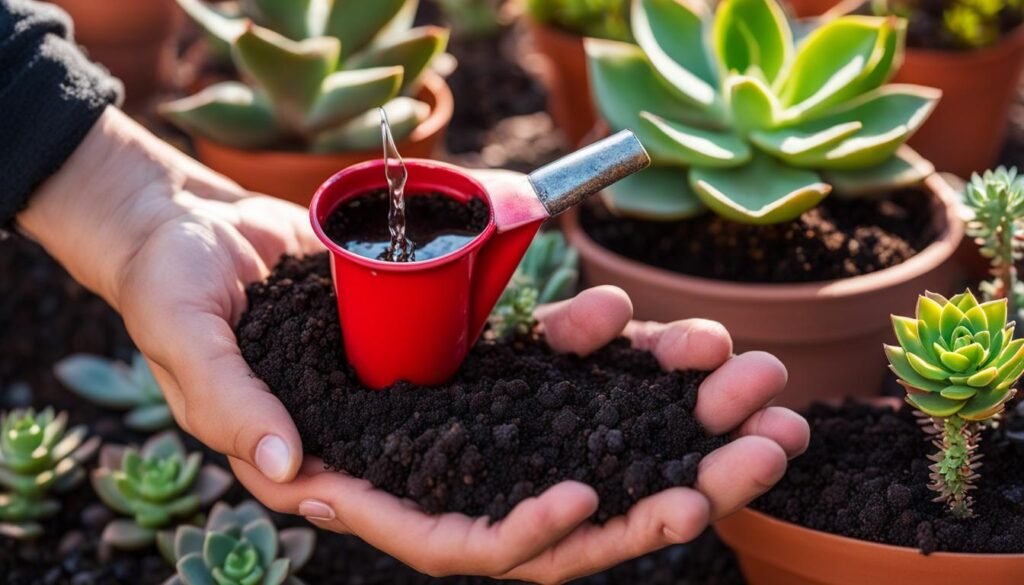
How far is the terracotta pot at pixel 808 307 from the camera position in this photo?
1.72 metres

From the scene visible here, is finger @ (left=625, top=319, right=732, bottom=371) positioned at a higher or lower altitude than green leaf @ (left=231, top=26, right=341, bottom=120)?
lower

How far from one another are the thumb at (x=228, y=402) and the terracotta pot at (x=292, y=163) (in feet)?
2.22

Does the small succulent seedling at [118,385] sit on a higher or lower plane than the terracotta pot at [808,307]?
lower

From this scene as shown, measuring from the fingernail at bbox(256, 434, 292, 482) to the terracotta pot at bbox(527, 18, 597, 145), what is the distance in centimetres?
152

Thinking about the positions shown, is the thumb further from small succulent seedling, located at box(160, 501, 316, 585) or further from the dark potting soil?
the dark potting soil

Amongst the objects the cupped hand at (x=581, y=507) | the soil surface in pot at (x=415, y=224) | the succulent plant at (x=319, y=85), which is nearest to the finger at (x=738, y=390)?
the cupped hand at (x=581, y=507)

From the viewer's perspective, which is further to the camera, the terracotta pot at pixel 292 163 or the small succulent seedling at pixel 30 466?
the terracotta pot at pixel 292 163

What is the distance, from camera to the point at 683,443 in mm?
1302

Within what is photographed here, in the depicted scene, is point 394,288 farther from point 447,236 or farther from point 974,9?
point 974,9

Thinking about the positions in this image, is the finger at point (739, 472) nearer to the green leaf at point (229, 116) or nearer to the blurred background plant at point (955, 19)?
the green leaf at point (229, 116)

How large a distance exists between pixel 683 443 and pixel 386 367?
0.38 metres

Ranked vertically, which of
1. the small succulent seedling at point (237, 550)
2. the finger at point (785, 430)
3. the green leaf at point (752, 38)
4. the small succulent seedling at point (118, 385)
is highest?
the green leaf at point (752, 38)

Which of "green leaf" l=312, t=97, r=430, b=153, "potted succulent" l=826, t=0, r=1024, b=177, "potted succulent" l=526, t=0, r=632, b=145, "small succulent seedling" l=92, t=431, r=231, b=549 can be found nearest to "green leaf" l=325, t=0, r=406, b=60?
"green leaf" l=312, t=97, r=430, b=153

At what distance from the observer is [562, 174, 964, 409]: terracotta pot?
1725mm
